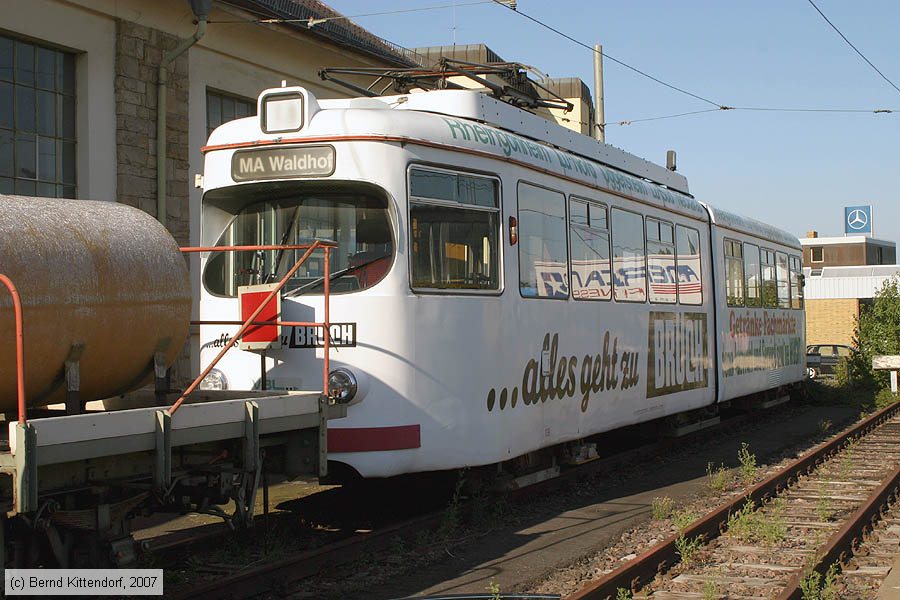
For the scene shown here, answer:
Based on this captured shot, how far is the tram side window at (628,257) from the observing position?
1110 centimetres

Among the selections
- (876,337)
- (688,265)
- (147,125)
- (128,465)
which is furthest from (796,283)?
(128,465)

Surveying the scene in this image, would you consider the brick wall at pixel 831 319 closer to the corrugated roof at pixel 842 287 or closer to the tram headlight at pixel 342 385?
the corrugated roof at pixel 842 287

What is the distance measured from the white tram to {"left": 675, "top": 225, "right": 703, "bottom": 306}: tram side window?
277 cm

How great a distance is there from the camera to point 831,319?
48656mm

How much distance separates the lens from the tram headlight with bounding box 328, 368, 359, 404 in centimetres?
775

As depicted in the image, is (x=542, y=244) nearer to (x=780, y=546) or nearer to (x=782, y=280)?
(x=780, y=546)

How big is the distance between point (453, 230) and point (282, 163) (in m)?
1.36

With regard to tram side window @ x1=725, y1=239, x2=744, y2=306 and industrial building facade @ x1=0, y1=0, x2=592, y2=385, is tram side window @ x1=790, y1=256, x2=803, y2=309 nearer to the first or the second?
tram side window @ x1=725, y1=239, x2=744, y2=306

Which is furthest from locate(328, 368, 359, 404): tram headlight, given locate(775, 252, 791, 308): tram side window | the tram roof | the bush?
the bush

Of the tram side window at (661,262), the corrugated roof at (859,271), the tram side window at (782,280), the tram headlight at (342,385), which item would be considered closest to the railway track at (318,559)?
the tram headlight at (342,385)

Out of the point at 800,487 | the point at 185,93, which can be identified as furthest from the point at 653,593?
the point at 185,93

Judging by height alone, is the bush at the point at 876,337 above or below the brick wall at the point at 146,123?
below

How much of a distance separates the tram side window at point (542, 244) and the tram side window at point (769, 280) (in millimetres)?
8277

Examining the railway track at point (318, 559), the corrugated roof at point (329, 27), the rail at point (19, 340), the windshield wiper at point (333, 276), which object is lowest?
the railway track at point (318, 559)
